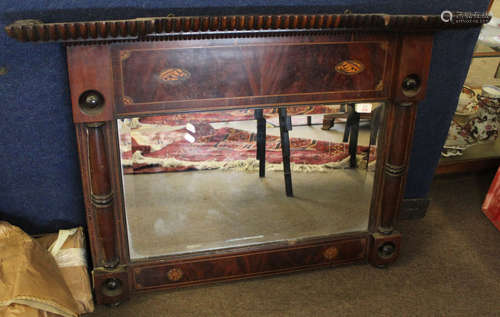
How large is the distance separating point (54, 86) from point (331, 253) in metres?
1.10

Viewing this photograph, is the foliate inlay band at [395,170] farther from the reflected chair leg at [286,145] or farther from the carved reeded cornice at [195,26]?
the carved reeded cornice at [195,26]

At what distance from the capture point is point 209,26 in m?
1.24

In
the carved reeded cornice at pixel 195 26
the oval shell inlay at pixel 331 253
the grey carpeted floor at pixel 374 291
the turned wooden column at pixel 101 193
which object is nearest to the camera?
the carved reeded cornice at pixel 195 26

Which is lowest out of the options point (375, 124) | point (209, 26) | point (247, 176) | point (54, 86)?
point (247, 176)

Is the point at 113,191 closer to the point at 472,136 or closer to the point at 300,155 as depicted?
the point at 300,155

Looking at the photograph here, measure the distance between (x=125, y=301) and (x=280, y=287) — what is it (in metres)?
0.54

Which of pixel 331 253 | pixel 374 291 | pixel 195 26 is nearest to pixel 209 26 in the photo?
pixel 195 26

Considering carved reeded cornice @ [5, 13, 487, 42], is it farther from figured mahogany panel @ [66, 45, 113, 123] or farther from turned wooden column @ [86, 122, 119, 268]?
turned wooden column @ [86, 122, 119, 268]

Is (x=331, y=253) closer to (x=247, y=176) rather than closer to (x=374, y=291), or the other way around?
(x=374, y=291)

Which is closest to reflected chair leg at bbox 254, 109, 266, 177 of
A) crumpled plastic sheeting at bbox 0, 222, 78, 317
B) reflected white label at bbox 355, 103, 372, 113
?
reflected white label at bbox 355, 103, 372, 113

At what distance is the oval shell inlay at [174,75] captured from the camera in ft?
4.47

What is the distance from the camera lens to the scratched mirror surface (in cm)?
156

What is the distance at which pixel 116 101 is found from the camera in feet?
4.48

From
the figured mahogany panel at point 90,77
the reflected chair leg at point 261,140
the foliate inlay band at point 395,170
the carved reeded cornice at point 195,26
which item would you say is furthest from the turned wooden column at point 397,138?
the figured mahogany panel at point 90,77
